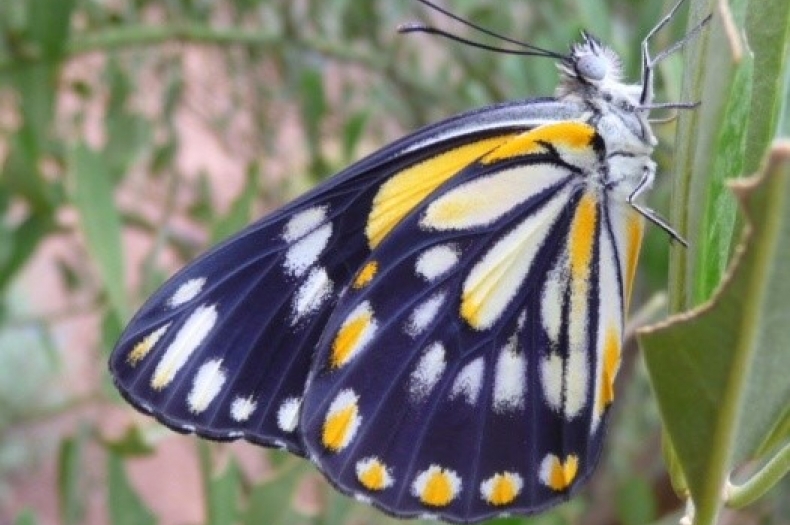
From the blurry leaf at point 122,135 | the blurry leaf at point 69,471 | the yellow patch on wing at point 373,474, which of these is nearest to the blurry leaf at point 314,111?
the blurry leaf at point 122,135

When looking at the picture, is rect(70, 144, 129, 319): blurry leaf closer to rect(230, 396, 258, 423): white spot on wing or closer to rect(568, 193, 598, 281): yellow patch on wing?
rect(230, 396, 258, 423): white spot on wing

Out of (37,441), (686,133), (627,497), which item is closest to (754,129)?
(686,133)

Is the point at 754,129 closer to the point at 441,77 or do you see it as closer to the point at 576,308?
the point at 576,308

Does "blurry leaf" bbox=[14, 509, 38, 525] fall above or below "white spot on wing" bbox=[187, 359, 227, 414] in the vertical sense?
below

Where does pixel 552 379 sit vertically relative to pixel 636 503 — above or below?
above

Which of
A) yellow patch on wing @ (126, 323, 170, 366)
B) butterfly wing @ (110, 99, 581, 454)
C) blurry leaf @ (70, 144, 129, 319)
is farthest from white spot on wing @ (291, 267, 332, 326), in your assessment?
blurry leaf @ (70, 144, 129, 319)

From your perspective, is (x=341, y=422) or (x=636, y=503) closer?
(x=341, y=422)

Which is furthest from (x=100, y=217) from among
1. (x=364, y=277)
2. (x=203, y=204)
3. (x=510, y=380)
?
(x=203, y=204)

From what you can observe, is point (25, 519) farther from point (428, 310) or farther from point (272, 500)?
point (428, 310)
